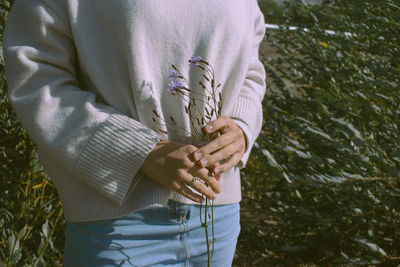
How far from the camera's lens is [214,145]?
43.5 inches

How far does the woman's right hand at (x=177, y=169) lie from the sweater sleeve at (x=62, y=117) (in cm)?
2

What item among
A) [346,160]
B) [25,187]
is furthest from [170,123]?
[346,160]

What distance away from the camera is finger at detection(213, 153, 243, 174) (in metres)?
1.14

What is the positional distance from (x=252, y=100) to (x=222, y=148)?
30 centimetres

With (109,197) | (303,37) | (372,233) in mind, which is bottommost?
(372,233)

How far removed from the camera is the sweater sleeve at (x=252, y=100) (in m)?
1.33

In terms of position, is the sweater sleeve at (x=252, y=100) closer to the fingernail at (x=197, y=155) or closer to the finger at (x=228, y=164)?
the finger at (x=228, y=164)

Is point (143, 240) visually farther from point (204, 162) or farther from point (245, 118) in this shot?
point (245, 118)

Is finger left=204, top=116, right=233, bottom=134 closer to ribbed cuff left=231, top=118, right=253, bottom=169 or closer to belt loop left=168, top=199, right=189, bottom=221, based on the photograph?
ribbed cuff left=231, top=118, right=253, bottom=169

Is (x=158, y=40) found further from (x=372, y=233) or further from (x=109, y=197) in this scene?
(x=372, y=233)

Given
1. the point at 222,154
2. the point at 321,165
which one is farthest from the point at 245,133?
the point at 321,165

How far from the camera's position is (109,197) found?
3.70ft

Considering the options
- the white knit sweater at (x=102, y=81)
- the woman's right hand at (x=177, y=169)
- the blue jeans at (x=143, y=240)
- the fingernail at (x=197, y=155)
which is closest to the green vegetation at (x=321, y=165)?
the blue jeans at (x=143, y=240)

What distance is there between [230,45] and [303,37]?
6.57 feet
